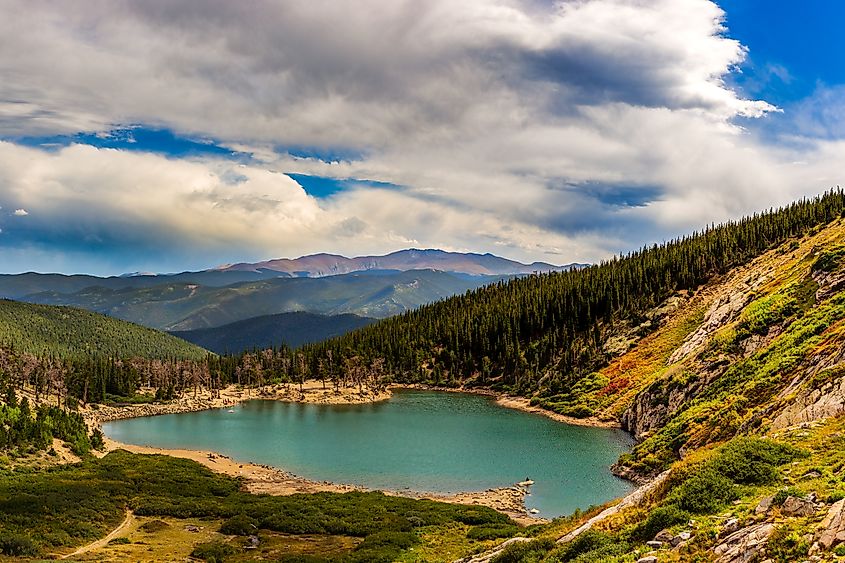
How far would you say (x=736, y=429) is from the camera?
5262 cm

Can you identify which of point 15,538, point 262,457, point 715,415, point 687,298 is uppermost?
point 687,298

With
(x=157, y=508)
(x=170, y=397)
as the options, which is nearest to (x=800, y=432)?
(x=157, y=508)

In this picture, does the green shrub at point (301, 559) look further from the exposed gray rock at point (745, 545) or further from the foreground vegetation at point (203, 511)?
the exposed gray rock at point (745, 545)

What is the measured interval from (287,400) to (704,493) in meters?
160

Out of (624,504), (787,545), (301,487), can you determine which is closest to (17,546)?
(301,487)

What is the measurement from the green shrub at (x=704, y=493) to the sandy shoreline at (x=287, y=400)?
38165mm

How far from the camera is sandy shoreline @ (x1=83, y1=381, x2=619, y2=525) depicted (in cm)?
7181

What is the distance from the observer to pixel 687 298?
498 ft

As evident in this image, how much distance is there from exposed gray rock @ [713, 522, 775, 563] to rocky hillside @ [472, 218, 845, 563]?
0.18ft

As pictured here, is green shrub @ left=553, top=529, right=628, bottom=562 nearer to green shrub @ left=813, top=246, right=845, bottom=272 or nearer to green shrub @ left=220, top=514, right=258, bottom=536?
green shrub @ left=220, top=514, right=258, bottom=536

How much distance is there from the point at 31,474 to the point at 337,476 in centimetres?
3992

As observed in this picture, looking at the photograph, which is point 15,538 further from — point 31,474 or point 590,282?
point 590,282

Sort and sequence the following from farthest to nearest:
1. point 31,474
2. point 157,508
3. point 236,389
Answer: point 236,389 < point 31,474 < point 157,508

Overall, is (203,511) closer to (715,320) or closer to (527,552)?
(527,552)
